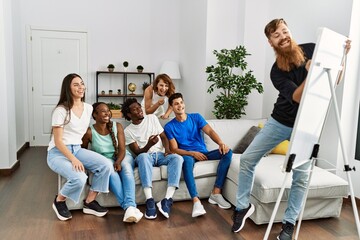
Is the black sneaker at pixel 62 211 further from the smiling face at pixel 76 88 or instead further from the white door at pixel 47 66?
the white door at pixel 47 66

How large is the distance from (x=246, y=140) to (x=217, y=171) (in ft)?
2.25

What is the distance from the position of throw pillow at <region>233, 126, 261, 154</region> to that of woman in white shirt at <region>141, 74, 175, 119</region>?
87 centimetres

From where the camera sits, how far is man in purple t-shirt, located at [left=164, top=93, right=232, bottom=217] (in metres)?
3.08

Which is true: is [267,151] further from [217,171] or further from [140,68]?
[140,68]

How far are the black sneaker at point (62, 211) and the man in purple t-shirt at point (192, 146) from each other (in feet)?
3.46

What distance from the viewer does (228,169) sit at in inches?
126

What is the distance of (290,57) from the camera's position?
2.09 m

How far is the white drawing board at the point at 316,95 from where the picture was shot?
1.73 meters

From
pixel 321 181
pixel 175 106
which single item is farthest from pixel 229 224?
pixel 175 106

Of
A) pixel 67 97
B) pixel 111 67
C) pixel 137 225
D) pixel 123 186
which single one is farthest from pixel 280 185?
pixel 111 67

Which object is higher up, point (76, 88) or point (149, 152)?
point (76, 88)

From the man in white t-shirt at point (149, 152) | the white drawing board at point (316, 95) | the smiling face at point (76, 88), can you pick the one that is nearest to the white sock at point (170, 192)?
the man in white t-shirt at point (149, 152)

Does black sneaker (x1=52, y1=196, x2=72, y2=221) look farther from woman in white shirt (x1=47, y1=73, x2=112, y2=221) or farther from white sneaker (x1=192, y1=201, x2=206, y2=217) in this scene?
white sneaker (x1=192, y1=201, x2=206, y2=217)

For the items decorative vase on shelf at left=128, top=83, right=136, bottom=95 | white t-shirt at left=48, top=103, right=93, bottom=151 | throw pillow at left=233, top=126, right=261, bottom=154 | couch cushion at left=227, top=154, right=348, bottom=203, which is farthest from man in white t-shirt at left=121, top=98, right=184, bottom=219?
decorative vase on shelf at left=128, top=83, right=136, bottom=95
